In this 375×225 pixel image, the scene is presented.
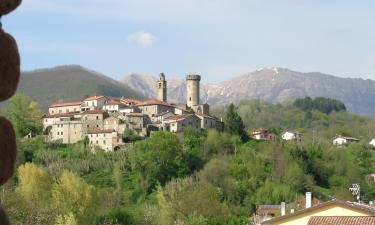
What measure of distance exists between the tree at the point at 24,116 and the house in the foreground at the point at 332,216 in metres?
76.5

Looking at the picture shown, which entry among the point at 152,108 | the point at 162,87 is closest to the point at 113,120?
the point at 152,108

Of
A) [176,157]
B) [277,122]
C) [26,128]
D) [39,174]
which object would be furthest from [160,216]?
[277,122]

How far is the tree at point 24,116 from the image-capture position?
10969 centimetres

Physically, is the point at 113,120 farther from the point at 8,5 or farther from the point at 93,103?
the point at 8,5

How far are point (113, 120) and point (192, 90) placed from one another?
26472 millimetres

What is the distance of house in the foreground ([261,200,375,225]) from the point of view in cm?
3281

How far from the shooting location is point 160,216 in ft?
226

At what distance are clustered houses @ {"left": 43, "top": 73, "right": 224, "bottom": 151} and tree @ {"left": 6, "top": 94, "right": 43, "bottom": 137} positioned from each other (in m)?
1.46

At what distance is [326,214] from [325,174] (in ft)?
241

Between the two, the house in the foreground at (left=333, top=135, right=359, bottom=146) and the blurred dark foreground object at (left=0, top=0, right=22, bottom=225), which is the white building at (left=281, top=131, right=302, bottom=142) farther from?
the blurred dark foreground object at (left=0, top=0, right=22, bottom=225)

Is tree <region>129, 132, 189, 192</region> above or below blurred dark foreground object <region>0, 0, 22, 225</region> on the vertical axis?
below

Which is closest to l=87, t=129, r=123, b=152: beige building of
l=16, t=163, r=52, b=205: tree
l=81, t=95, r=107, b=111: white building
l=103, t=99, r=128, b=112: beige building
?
l=103, t=99, r=128, b=112: beige building

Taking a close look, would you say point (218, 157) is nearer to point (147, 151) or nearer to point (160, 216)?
point (147, 151)

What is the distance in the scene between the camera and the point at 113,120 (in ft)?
360
